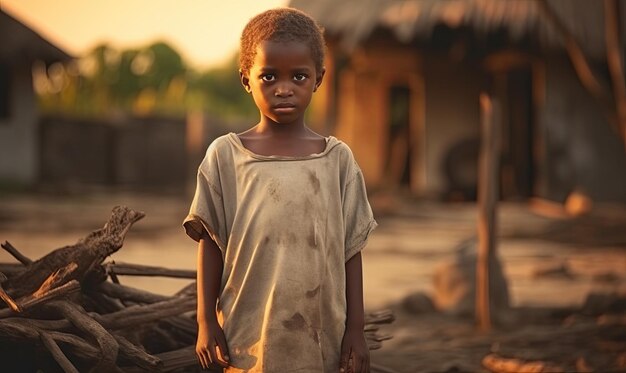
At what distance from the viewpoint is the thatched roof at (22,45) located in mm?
16672

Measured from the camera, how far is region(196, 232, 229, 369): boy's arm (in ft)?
7.34

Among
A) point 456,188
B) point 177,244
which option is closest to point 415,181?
point 456,188

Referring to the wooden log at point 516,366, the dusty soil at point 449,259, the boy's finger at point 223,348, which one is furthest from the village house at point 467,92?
the boy's finger at point 223,348

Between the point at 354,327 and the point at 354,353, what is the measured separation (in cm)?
6

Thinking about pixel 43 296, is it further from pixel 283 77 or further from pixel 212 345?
pixel 283 77

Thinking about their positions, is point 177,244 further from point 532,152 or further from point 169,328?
point 532,152

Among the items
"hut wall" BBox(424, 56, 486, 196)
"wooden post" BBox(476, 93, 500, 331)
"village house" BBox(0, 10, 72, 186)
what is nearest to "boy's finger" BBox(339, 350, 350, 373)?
"wooden post" BBox(476, 93, 500, 331)

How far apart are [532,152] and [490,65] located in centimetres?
154

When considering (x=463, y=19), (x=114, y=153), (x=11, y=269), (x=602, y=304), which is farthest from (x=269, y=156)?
(x=114, y=153)

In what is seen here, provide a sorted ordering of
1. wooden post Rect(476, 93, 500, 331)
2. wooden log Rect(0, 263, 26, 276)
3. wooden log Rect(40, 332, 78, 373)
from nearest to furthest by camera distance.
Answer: wooden log Rect(40, 332, 78, 373) < wooden log Rect(0, 263, 26, 276) < wooden post Rect(476, 93, 500, 331)

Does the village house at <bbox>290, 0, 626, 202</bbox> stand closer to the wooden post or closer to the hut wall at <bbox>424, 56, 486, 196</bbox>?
the hut wall at <bbox>424, 56, 486, 196</bbox>

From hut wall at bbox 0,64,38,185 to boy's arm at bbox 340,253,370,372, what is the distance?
15.6 metres

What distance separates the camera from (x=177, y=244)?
9.50 m

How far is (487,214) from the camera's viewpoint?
580 centimetres
